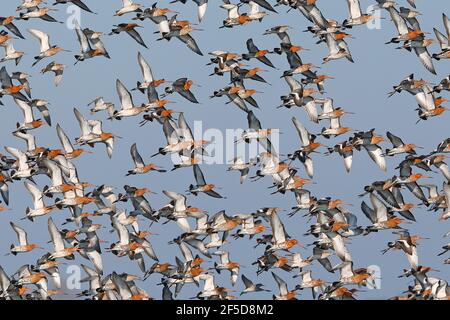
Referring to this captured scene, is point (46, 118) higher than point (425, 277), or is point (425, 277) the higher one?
point (46, 118)

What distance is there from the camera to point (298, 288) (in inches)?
2299

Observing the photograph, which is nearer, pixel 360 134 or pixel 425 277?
pixel 425 277

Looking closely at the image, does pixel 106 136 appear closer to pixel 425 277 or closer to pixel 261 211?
pixel 261 211

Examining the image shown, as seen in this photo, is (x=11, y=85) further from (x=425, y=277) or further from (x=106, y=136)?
(x=425, y=277)

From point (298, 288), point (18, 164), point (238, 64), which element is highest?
point (238, 64)

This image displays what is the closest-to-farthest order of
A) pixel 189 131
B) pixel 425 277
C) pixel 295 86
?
pixel 425 277
pixel 189 131
pixel 295 86

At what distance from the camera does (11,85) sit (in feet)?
199

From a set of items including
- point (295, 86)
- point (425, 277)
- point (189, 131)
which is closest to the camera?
point (425, 277)

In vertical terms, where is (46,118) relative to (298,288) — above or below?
above

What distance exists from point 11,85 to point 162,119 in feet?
20.0

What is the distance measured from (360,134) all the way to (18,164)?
1331cm

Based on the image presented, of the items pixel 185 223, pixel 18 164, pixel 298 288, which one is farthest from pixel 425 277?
pixel 18 164

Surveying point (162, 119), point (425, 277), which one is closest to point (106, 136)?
point (162, 119)

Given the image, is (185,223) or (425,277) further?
(185,223)
